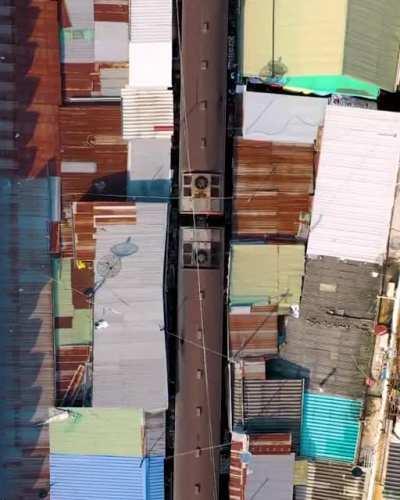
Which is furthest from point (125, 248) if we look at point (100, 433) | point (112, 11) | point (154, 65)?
point (112, 11)

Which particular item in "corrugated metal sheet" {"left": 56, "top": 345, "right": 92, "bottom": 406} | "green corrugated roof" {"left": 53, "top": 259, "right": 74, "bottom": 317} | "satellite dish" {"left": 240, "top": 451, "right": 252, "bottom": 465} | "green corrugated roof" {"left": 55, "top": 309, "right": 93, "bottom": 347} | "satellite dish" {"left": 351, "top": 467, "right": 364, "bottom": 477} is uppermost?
"green corrugated roof" {"left": 53, "top": 259, "right": 74, "bottom": 317}

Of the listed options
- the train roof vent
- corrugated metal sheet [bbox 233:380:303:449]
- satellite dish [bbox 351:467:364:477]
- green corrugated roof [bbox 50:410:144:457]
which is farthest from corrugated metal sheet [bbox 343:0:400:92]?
green corrugated roof [bbox 50:410:144:457]

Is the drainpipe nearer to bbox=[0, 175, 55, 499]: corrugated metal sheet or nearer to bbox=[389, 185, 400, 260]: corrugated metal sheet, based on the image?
bbox=[389, 185, 400, 260]: corrugated metal sheet

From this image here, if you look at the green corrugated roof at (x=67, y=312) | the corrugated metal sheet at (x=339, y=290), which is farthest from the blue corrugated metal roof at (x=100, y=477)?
the corrugated metal sheet at (x=339, y=290)

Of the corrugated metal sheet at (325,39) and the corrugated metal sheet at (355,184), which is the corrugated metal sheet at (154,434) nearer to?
the corrugated metal sheet at (355,184)

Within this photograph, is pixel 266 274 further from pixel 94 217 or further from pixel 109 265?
pixel 94 217

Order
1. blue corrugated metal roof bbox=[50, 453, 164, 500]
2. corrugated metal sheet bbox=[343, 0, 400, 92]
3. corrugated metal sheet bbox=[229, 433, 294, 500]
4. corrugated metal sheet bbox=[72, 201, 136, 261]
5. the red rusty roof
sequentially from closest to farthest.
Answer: corrugated metal sheet bbox=[343, 0, 400, 92] < corrugated metal sheet bbox=[72, 201, 136, 261] < corrugated metal sheet bbox=[229, 433, 294, 500] < the red rusty roof < blue corrugated metal roof bbox=[50, 453, 164, 500]
